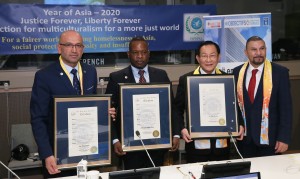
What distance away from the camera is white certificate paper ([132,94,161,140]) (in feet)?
9.98

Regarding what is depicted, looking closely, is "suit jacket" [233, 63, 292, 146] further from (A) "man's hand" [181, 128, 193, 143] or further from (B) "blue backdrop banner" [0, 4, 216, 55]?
(B) "blue backdrop banner" [0, 4, 216, 55]

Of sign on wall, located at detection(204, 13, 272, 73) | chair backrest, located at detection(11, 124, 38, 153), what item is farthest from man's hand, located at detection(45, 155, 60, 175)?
sign on wall, located at detection(204, 13, 272, 73)

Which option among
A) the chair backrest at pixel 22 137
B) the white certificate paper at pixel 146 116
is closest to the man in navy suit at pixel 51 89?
the white certificate paper at pixel 146 116

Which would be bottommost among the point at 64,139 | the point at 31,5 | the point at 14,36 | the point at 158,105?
the point at 64,139

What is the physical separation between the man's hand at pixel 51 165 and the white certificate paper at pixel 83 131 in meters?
0.13

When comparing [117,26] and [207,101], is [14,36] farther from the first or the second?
[207,101]

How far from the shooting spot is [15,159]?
4.43 metres

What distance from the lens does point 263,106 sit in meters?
3.37

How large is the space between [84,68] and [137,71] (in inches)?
19.4

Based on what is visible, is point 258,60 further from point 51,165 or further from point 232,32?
point 51,165

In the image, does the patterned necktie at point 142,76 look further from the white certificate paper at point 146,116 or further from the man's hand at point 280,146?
the man's hand at point 280,146

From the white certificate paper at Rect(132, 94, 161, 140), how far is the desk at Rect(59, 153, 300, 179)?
0.35m

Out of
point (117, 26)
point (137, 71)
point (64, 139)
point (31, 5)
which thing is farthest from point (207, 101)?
point (31, 5)

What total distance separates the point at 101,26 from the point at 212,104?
8.14 ft
